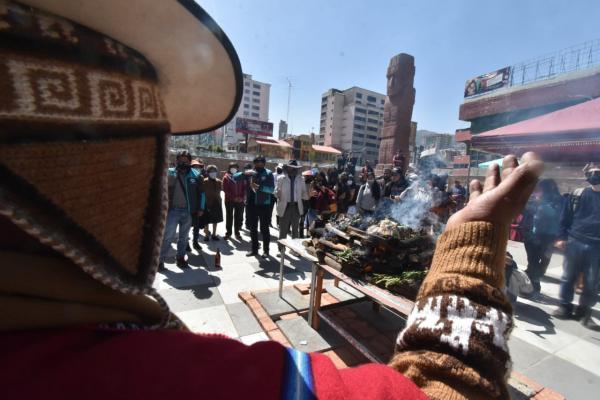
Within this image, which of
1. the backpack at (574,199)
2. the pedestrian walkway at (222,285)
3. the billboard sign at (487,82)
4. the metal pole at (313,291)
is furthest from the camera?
the billboard sign at (487,82)

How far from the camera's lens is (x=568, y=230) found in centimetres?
421

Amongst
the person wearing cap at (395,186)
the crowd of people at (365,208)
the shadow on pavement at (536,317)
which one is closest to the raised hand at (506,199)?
the shadow on pavement at (536,317)

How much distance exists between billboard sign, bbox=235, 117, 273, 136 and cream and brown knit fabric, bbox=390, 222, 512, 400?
181ft

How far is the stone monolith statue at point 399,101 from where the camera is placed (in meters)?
19.8

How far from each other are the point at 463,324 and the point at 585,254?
4768 millimetres

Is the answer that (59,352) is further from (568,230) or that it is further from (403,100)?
(403,100)

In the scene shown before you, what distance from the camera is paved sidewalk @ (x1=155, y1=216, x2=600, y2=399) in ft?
9.25

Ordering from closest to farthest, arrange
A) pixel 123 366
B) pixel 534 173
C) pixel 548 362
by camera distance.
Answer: pixel 123 366
pixel 534 173
pixel 548 362

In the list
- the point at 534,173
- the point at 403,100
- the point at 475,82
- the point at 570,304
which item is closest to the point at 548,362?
the point at 570,304

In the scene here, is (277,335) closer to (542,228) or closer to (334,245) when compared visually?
(334,245)

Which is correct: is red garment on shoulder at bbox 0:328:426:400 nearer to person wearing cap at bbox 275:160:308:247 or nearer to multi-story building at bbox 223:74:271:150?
person wearing cap at bbox 275:160:308:247

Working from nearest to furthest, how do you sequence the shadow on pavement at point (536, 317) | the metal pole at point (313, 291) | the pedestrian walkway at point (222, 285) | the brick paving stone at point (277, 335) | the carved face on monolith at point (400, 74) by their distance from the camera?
the brick paving stone at point (277, 335) < the metal pole at point (313, 291) < the pedestrian walkway at point (222, 285) < the shadow on pavement at point (536, 317) < the carved face on monolith at point (400, 74)

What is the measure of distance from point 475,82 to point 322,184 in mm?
40807

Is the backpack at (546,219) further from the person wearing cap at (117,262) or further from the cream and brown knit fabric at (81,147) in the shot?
the cream and brown knit fabric at (81,147)
